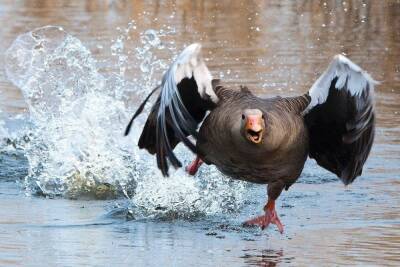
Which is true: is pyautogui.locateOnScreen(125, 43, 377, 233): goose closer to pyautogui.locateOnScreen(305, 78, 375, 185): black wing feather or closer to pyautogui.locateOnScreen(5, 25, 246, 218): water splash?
pyautogui.locateOnScreen(305, 78, 375, 185): black wing feather

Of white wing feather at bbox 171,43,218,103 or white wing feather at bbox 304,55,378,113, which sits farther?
white wing feather at bbox 171,43,218,103

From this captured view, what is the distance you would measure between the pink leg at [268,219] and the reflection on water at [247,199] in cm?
9

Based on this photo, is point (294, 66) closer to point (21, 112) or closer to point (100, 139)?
point (21, 112)

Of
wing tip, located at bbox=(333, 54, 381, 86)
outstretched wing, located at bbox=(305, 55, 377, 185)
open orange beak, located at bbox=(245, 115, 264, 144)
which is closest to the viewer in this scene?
open orange beak, located at bbox=(245, 115, 264, 144)

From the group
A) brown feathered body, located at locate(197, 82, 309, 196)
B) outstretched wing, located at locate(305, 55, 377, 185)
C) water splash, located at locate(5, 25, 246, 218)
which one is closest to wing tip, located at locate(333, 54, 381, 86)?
outstretched wing, located at locate(305, 55, 377, 185)

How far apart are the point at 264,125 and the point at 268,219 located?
107cm

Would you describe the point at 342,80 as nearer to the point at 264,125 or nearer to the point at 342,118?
the point at 342,118

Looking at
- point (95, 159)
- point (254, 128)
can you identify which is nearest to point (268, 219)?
point (254, 128)

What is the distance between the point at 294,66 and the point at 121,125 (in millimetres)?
4963

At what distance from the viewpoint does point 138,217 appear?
29.5 ft

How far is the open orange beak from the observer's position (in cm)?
741

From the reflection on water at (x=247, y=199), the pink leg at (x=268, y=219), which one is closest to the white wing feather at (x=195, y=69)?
the pink leg at (x=268, y=219)

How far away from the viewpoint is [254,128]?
7.39 meters

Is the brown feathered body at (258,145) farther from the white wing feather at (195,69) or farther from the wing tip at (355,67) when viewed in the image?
the wing tip at (355,67)
